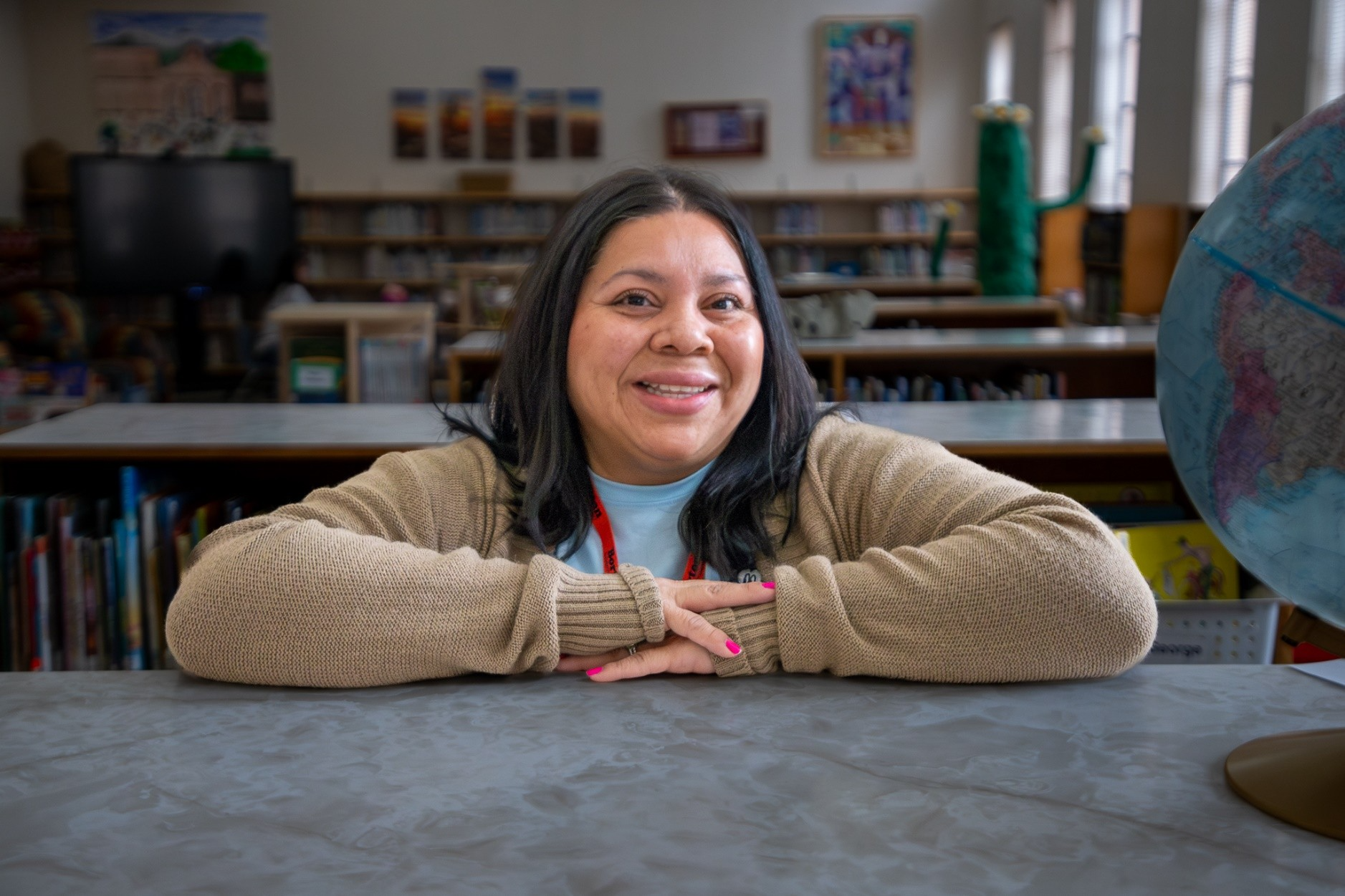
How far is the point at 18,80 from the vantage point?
33.2 feet

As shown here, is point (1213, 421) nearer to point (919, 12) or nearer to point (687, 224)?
point (687, 224)

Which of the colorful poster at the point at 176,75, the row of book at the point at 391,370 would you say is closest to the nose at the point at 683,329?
the row of book at the point at 391,370

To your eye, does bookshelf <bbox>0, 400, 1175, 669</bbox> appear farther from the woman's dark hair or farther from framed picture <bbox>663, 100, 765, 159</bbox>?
framed picture <bbox>663, 100, 765, 159</bbox>

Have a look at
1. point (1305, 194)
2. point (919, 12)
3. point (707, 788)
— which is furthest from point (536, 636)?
point (919, 12)

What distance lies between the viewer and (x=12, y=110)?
9.97m

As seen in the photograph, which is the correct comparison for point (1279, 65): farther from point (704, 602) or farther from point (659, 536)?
point (704, 602)

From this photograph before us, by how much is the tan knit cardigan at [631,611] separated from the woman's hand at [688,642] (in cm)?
1

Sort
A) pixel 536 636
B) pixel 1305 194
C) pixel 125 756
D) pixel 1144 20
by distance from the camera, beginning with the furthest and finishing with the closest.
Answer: pixel 1144 20 < pixel 536 636 < pixel 125 756 < pixel 1305 194

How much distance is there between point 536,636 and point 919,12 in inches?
420

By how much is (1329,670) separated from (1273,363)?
43cm

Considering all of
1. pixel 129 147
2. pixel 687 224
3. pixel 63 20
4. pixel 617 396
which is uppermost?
pixel 63 20

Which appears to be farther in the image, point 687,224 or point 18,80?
point 18,80

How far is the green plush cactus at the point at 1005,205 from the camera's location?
5.73 metres

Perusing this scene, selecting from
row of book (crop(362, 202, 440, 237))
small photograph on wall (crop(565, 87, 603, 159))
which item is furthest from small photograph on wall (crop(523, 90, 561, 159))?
row of book (crop(362, 202, 440, 237))
